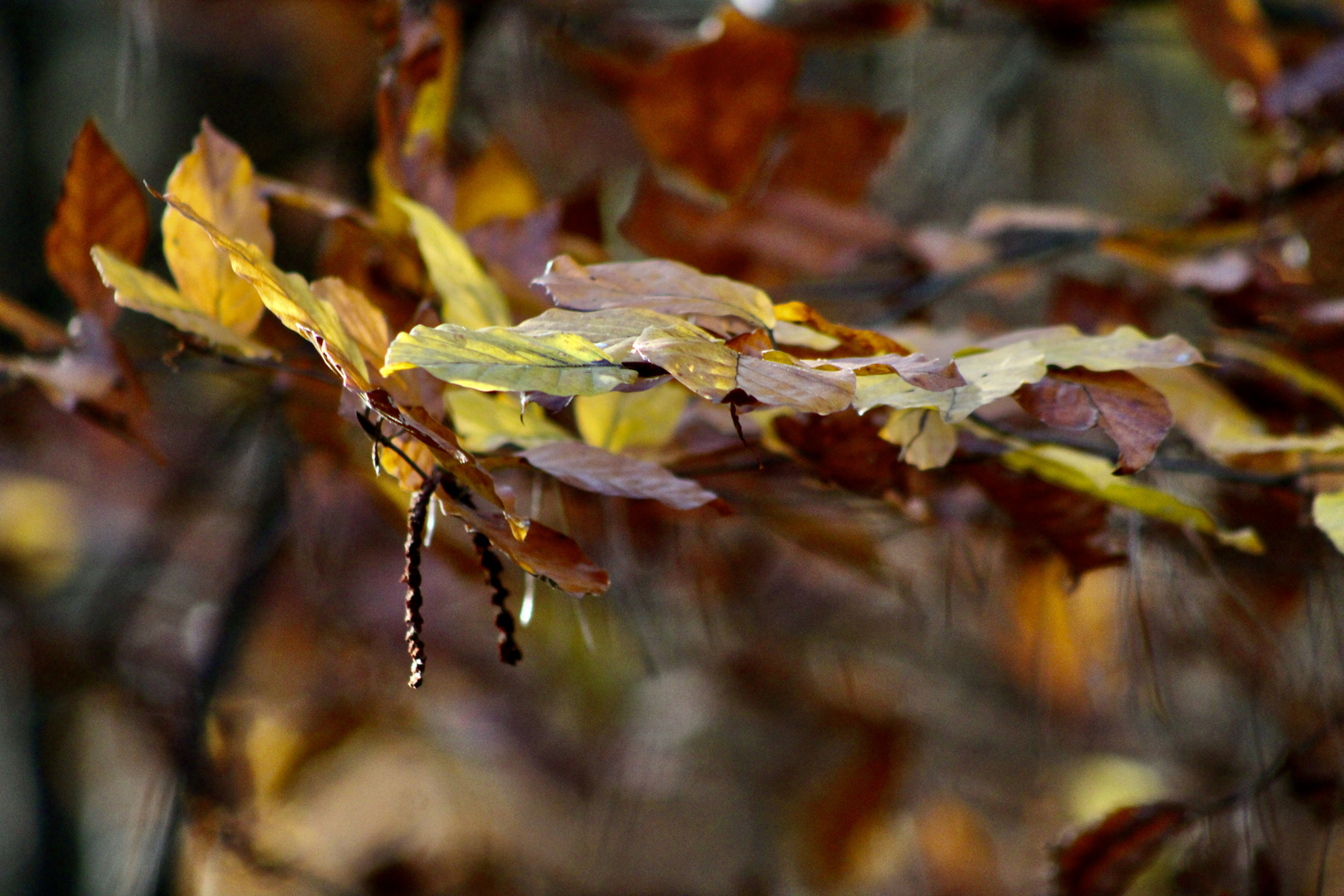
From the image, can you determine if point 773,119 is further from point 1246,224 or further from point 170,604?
point 170,604

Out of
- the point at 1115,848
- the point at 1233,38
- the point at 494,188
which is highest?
the point at 1233,38

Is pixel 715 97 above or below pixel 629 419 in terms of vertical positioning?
above

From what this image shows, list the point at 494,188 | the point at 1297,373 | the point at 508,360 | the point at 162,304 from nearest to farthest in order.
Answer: the point at 508,360
the point at 162,304
the point at 1297,373
the point at 494,188

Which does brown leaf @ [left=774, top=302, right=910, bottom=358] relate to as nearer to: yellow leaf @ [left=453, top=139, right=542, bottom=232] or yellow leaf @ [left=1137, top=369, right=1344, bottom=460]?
yellow leaf @ [left=1137, top=369, right=1344, bottom=460]

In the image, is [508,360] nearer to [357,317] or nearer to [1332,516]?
[357,317]

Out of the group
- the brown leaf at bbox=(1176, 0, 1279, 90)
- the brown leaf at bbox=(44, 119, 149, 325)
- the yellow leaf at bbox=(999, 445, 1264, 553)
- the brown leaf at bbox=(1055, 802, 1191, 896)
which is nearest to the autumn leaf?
the yellow leaf at bbox=(999, 445, 1264, 553)

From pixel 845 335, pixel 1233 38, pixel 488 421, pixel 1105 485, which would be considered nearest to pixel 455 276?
pixel 488 421

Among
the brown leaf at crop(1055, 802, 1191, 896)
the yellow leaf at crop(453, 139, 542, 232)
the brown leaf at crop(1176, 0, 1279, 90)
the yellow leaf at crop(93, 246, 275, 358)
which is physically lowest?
the brown leaf at crop(1055, 802, 1191, 896)
